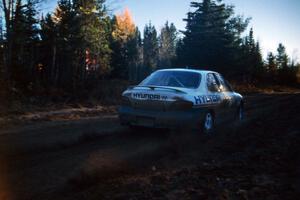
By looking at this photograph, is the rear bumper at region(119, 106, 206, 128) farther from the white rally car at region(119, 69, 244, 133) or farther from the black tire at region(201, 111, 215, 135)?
the black tire at region(201, 111, 215, 135)

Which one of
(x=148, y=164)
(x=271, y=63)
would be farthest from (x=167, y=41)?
(x=148, y=164)

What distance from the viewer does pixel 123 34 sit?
6166cm

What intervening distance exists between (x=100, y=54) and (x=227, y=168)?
1285 inches

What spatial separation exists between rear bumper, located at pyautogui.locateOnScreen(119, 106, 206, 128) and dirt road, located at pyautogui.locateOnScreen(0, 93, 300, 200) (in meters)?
0.33

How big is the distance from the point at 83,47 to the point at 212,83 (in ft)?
79.5

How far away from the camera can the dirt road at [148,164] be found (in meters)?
4.14

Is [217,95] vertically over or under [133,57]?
under

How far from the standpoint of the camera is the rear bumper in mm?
7668

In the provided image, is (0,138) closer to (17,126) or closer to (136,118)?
(17,126)

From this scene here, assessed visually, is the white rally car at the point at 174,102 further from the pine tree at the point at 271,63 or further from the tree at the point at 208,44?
the pine tree at the point at 271,63

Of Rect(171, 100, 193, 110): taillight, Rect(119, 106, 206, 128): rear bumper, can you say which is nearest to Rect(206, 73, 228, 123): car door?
Rect(119, 106, 206, 128): rear bumper

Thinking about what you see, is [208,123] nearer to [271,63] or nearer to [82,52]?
[82,52]

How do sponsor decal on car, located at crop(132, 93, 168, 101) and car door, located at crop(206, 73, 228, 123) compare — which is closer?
sponsor decal on car, located at crop(132, 93, 168, 101)

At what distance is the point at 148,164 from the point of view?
18.3ft
